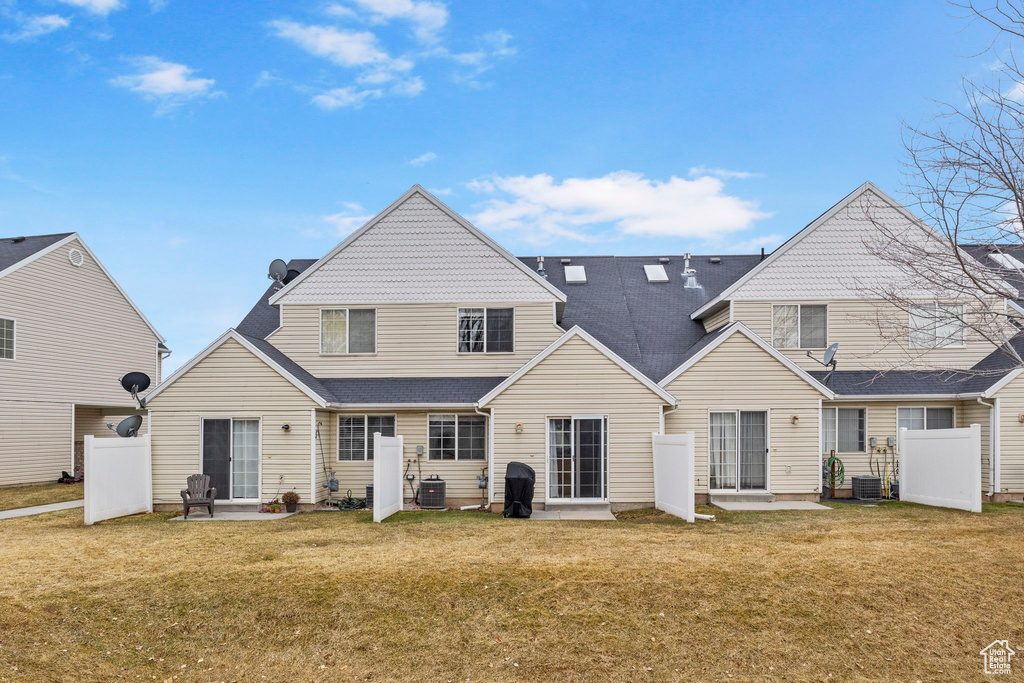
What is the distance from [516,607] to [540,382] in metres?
7.35

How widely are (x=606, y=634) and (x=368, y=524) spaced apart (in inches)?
272

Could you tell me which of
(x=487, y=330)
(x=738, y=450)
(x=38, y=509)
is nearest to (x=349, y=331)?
(x=487, y=330)

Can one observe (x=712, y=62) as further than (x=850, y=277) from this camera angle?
No

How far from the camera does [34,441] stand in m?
22.2

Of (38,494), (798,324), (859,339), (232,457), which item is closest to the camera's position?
(232,457)

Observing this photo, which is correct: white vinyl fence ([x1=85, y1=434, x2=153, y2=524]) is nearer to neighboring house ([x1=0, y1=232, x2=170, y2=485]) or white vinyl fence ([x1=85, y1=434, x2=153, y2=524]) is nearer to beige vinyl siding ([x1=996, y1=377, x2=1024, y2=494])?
neighboring house ([x1=0, y1=232, x2=170, y2=485])

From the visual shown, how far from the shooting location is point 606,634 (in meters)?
7.84

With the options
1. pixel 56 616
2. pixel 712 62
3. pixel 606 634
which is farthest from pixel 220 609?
pixel 712 62

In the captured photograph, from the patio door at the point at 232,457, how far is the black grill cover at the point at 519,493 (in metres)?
5.73

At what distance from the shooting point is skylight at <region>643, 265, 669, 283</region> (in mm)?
22469

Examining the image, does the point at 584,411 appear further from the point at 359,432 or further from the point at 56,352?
the point at 56,352

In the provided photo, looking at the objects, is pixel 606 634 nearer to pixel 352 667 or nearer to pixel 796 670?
pixel 796 670

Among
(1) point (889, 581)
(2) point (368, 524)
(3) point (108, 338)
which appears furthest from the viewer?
(3) point (108, 338)

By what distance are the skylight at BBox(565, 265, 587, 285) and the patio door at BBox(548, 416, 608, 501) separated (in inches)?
302
